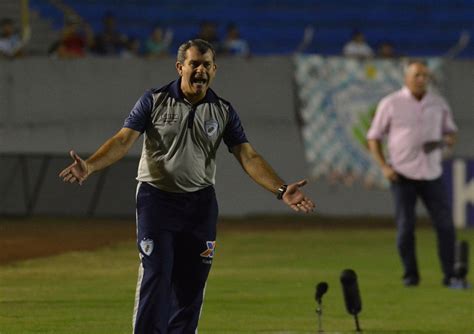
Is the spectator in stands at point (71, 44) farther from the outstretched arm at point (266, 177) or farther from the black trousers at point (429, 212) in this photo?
the outstretched arm at point (266, 177)

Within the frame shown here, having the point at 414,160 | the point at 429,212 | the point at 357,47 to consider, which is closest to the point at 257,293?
the point at 429,212

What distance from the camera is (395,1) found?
1163 inches

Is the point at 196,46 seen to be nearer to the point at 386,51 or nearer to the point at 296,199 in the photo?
the point at 296,199

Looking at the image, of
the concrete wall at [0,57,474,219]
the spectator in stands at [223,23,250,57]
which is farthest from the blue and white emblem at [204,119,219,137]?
the spectator in stands at [223,23,250,57]

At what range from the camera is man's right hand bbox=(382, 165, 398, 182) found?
46.3ft

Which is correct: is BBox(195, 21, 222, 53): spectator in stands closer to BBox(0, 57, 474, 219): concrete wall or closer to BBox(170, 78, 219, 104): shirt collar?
BBox(0, 57, 474, 219): concrete wall

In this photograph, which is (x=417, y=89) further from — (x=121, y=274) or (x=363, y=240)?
(x=363, y=240)

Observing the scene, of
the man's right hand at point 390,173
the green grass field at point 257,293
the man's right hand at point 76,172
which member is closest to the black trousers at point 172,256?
the man's right hand at point 76,172

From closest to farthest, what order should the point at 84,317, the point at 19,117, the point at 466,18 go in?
the point at 84,317 → the point at 19,117 → the point at 466,18

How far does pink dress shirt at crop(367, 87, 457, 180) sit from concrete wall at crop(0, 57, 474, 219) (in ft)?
31.5

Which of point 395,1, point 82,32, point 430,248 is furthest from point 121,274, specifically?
point 395,1

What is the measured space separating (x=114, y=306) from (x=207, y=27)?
542 inches

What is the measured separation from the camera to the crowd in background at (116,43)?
24.2 metres

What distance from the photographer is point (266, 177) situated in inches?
330
